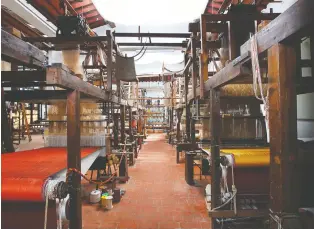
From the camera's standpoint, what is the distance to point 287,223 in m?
1.55

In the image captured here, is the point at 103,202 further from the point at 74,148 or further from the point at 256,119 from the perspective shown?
the point at 256,119

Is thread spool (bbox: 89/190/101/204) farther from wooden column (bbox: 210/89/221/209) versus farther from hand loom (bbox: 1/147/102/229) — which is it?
wooden column (bbox: 210/89/221/209)

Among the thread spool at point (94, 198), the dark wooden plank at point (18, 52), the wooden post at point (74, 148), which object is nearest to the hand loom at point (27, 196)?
the wooden post at point (74, 148)

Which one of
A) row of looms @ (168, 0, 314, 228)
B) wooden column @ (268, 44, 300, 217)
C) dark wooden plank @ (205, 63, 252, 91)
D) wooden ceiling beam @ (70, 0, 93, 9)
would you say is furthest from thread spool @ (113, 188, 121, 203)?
wooden ceiling beam @ (70, 0, 93, 9)

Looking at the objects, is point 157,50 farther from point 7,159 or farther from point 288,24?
point 288,24

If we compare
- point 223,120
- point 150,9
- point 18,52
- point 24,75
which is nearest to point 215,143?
point 223,120

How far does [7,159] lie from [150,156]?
7654 millimetres

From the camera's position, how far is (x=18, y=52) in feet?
6.59

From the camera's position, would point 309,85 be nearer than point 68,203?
No

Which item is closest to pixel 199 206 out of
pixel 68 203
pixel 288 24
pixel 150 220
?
pixel 150 220

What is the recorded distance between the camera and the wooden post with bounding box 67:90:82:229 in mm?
2771

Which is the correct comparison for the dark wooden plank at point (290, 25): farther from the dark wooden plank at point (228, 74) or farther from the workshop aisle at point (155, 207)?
the workshop aisle at point (155, 207)

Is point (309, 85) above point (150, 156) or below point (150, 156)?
above

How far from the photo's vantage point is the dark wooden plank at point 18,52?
1810 millimetres
